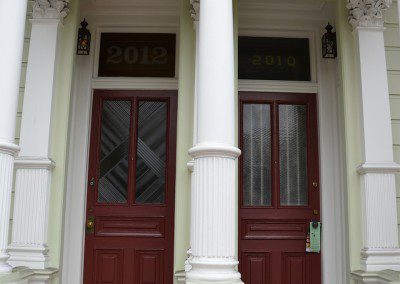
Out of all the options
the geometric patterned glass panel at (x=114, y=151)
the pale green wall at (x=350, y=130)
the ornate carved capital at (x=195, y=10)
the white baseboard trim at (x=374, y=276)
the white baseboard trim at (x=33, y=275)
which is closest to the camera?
the white baseboard trim at (x=33, y=275)

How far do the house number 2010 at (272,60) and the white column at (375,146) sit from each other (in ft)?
2.68

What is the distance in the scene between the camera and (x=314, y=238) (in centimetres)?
545

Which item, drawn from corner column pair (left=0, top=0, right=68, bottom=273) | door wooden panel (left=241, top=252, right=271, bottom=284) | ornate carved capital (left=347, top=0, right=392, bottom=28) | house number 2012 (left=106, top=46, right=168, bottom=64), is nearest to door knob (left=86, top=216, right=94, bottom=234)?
corner column pair (left=0, top=0, right=68, bottom=273)

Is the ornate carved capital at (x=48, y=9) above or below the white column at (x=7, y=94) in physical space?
above

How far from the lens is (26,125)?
16.3 feet

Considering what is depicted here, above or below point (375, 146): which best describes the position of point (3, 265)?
below

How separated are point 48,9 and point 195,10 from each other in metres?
1.48

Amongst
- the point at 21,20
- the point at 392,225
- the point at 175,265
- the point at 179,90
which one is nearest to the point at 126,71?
the point at 179,90

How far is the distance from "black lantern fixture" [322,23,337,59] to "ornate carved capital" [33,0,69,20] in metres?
2.78

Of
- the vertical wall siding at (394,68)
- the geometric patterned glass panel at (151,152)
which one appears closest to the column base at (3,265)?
the geometric patterned glass panel at (151,152)

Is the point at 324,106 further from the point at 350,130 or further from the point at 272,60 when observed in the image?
the point at 272,60

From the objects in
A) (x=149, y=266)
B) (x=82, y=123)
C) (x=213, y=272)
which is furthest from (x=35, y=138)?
(x=213, y=272)

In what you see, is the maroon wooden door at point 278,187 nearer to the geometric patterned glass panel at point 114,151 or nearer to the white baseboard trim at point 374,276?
the white baseboard trim at point 374,276

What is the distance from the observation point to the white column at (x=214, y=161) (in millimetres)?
3746
